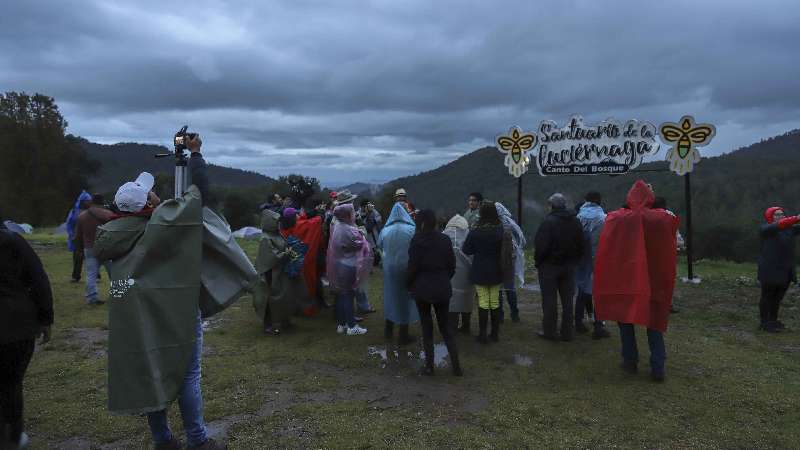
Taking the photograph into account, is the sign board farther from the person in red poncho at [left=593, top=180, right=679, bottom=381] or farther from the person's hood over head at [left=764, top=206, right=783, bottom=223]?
the person in red poncho at [left=593, top=180, right=679, bottom=381]

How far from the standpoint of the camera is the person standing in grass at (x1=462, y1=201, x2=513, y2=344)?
20.2 feet

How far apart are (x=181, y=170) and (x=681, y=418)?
4.61 metres

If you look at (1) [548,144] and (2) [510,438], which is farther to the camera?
(1) [548,144]

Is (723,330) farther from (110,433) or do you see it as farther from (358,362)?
(110,433)

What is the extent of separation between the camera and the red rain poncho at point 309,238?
739 centimetres

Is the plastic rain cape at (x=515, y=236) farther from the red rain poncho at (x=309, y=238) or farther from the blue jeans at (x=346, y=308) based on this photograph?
the red rain poncho at (x=309, y=238)

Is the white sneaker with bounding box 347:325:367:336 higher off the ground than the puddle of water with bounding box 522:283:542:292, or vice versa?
the puddle of water with bounding box 522:283:542:292

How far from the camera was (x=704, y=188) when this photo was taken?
1737 inches

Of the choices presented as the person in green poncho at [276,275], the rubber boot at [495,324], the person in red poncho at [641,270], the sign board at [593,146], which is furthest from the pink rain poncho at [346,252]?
the sign board at [593,146]

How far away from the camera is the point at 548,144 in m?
11.6

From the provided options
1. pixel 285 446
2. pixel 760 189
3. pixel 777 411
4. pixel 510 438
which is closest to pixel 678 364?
pixel 777 411

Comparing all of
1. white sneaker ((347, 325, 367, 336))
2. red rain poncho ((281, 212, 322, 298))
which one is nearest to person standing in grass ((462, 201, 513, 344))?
white sneaker ((347, 325, 367, 336))

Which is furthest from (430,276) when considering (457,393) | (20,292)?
(20,292)

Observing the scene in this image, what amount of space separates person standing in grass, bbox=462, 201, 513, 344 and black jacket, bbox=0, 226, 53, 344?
170 inches
